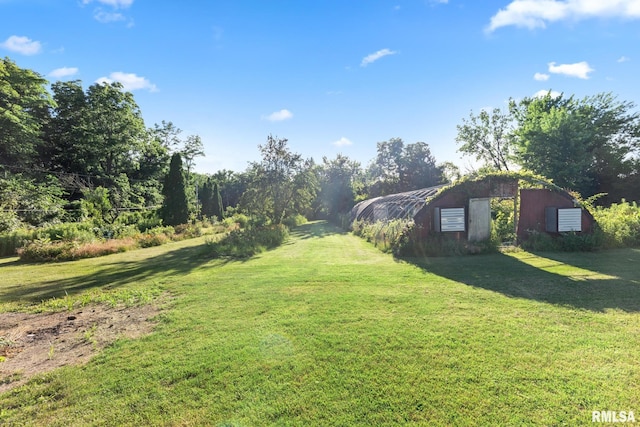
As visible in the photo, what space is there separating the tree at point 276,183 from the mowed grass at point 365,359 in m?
11.4

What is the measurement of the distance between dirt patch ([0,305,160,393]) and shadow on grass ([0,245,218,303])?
137 cm

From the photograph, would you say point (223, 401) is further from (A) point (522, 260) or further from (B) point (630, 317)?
(A) point (522, 260)

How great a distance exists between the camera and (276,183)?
17.8m

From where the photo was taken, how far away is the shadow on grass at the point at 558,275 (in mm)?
5082

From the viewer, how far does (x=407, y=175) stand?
129ft

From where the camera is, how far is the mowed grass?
2.44 metres

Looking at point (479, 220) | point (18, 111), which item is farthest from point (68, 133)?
point (479, 220)

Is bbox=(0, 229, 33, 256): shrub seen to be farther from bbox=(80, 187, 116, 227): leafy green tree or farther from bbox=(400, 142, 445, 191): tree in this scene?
bbox=(400, 142, 445, 191): tree

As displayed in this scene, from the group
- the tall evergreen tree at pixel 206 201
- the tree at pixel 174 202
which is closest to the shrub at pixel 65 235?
the tree at pixel 174 202

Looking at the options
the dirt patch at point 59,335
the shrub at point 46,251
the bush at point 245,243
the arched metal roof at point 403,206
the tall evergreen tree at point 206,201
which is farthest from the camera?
the tall evergreen tree at point 206,201

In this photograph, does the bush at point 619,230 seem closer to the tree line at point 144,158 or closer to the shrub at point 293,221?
the tree line at point 144,158

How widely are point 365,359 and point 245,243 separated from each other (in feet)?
31.0

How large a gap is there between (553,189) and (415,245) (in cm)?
675

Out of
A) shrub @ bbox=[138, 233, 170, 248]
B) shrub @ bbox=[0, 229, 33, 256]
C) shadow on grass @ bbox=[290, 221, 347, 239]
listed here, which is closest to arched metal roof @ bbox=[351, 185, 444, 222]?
shadow on grass @ bbox=[290, 221, 347, 239]
